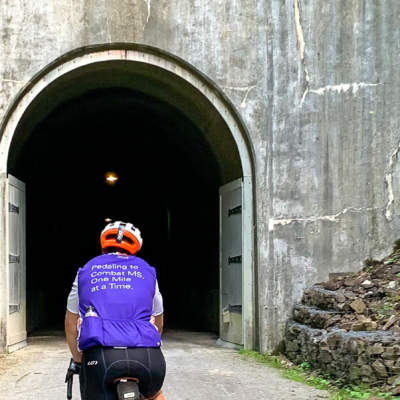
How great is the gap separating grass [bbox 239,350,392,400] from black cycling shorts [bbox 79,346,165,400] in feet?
10.7

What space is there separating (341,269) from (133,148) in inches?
321

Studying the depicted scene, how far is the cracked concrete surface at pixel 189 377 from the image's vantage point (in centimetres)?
611

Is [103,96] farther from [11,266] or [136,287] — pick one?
[136,287]

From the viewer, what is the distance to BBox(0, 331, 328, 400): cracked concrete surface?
611cm

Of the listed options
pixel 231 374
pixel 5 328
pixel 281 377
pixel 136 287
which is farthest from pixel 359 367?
pixel 5 328

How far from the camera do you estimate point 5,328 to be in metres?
7.93

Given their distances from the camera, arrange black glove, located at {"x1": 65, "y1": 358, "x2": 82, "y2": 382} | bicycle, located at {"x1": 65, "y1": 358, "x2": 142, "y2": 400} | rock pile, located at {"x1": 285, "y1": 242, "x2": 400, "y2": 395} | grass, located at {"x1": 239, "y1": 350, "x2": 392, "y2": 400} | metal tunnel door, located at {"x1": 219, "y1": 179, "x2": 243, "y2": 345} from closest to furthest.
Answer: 1. bicycle, located at {"x1": 65, "y1": 358, "x2": 142, "y2": 400}
2. black glove, located at {"x1": 65, "y1": 358, "x2": 82, "y2": 382}
3. grass, located at {"x1": 239, "y1": 350, "x2": 392, "y2": 400}
4. rock pile, located at {"x1": 285, "y1": 242, "x2": 400, "y2": 395}
5. metal tunnel door, located at {"x1": 219, "y1": 179, "x2": 243, "y2": 345}

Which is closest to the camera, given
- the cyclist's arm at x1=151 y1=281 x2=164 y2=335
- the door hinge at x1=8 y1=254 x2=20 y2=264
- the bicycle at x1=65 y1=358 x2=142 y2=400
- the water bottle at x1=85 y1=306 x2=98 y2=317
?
the bicycle at x1=65 y1=358 x2=142 y2=400

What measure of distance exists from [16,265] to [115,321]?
586cm

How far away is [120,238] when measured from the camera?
3.24m

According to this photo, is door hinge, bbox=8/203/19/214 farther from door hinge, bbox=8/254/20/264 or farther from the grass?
the grass

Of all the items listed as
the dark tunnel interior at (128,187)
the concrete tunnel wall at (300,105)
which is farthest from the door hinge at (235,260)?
the dark tunnel interior at (128,187)

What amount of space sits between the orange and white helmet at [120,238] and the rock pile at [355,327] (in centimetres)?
338

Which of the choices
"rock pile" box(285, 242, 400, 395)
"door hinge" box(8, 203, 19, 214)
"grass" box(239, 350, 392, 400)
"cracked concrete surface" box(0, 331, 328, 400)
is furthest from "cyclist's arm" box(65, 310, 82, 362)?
"door hinge" box(8, 203, 19, 214)
